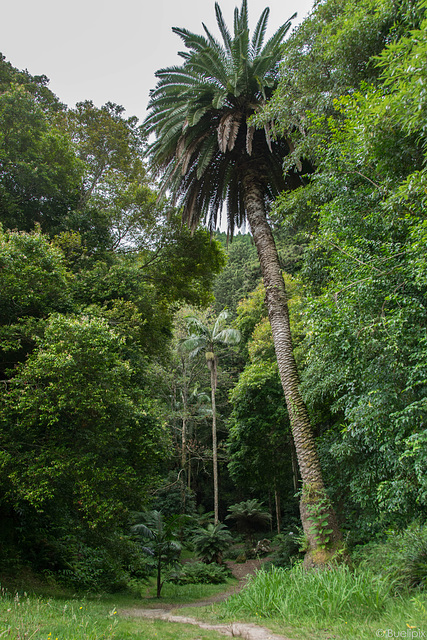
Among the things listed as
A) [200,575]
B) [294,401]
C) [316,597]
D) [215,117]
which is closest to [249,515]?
[200,575]

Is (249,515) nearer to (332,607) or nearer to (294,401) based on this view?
(294,401)

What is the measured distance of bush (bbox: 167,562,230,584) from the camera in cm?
1343

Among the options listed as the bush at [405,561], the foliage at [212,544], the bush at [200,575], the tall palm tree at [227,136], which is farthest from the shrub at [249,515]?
the bush at [405,561]

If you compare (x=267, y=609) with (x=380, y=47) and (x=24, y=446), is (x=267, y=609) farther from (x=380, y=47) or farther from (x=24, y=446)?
(x=380, y=47)

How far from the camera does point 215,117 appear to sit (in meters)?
10.5

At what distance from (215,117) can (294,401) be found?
8.07 metres

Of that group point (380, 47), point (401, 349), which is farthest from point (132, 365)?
point (380, 47)

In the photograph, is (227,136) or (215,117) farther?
(215,117)

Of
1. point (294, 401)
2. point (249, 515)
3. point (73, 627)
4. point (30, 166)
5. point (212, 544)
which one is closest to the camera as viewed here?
point (73, 627)

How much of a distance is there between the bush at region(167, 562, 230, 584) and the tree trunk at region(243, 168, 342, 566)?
8781 mm

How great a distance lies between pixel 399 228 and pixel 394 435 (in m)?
3.14

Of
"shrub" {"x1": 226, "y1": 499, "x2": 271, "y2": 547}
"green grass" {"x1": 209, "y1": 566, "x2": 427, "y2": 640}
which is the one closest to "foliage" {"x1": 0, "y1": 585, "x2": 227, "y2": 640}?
"green grass" {"x1": 209, "y1": 566, "x2": 427, "y2": 640}

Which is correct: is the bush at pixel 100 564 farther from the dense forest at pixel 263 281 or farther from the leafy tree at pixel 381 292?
the leafy tree at pixel 381 292

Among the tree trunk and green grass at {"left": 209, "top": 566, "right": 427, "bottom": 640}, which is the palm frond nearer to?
the tree trunk
